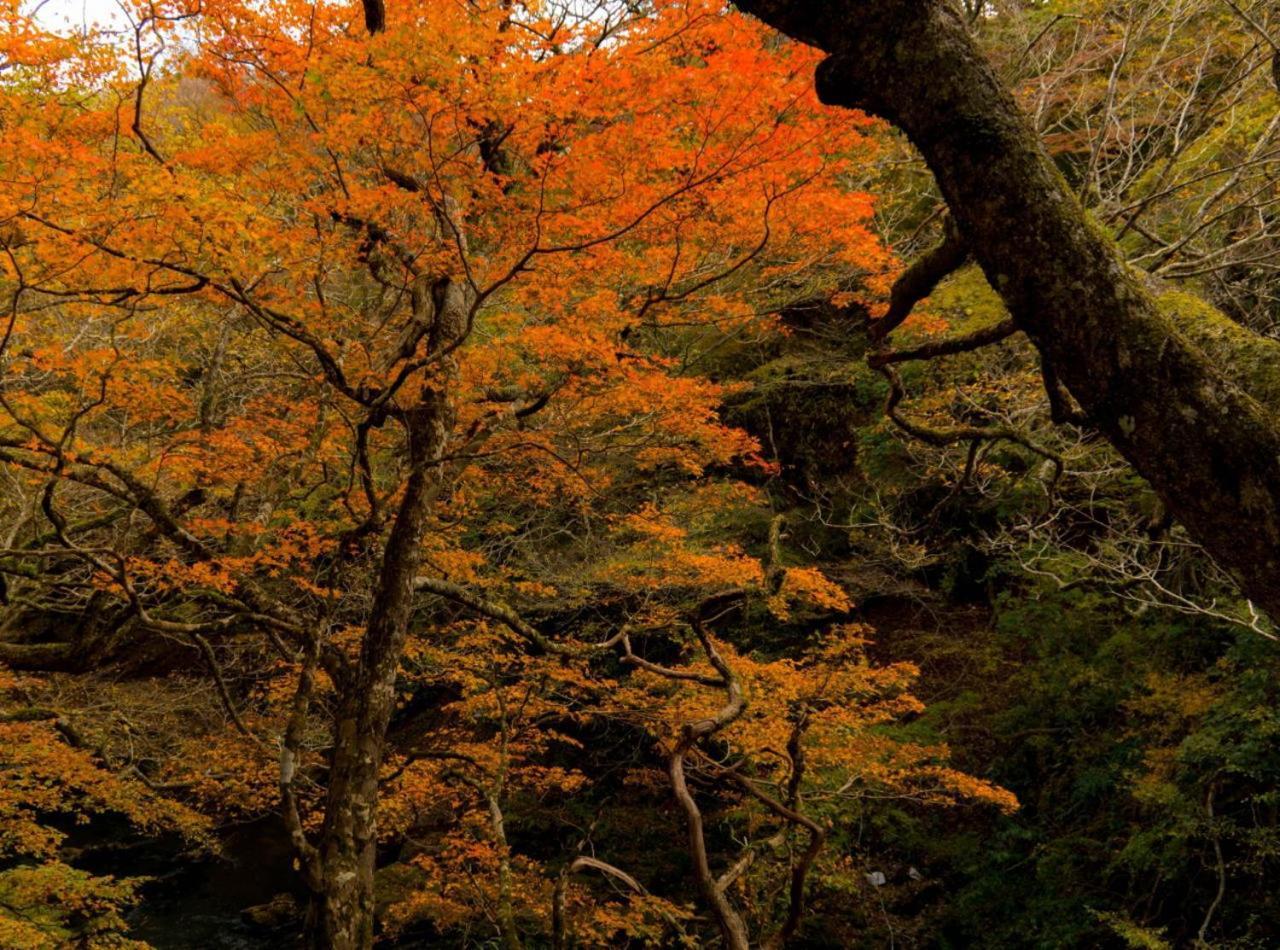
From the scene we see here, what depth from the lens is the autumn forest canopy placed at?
3381mm

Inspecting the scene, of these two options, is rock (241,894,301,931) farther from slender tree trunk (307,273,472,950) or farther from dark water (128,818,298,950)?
slender tree trunk (307,273,472,950)

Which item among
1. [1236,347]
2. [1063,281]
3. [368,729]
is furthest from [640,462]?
[1063,281]

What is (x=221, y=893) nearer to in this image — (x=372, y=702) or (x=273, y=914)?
(x=273, y=914)

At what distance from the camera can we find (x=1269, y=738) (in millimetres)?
6848

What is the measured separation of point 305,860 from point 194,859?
11062 mm

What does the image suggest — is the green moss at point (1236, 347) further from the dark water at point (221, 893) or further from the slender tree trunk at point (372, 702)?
the dark water at point (221, 893)

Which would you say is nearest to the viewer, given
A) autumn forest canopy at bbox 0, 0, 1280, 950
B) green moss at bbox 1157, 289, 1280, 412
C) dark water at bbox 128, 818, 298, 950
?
autumn forest canopy at bbox 0, 0, 1280, 950

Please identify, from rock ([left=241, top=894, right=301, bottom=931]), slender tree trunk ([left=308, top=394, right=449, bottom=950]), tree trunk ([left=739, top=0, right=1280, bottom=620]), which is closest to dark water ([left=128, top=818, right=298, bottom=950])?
rock ([left=241, top=894, right=301, bottom=931])

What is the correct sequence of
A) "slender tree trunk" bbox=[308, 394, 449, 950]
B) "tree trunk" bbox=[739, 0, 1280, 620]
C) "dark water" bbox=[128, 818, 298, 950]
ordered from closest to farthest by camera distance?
"tree trunk" bbox=[739, 0, 1280, 620] < "slender tree trunk" bbox=[308, 394, 449, 950] < "dark water" bbox=[128, 818, 298, 950]

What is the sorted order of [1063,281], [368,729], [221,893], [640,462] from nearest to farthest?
1. [1063,281]
2. [368,729]
3. [640,462]
4. [221,893]

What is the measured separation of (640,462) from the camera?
11711 mm

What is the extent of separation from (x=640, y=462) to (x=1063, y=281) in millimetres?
10053

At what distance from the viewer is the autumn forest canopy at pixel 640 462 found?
133 inches

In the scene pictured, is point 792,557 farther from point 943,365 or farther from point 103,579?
point 103,579
